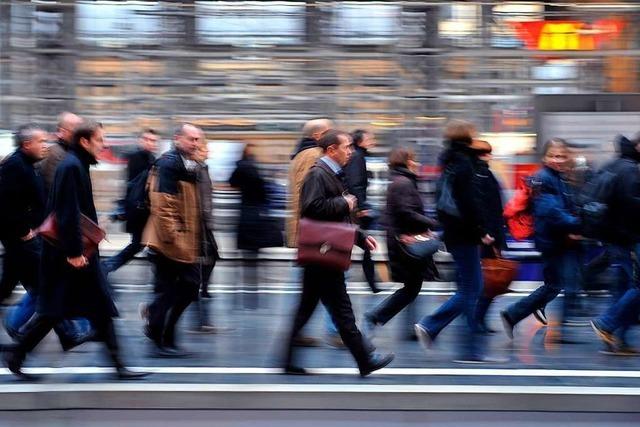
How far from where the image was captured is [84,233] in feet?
21.1

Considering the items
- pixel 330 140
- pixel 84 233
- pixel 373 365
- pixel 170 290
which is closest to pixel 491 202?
pixel 330 140

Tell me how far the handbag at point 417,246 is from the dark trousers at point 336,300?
1.00 metres

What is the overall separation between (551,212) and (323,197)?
2042 millimetres

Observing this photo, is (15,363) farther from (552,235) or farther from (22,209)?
(552,235)

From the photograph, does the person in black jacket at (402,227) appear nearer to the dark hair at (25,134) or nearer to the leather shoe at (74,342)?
the leather shoe at (74,342)

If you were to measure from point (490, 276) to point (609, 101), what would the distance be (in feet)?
22.6

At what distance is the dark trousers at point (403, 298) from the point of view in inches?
299

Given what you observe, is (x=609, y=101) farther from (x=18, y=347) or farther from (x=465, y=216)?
(x=18, y=347)

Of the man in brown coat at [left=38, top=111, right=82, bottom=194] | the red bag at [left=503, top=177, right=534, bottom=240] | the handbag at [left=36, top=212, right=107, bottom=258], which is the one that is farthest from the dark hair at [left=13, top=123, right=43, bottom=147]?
the red bag at [left=503, top=177, right=534, bottom=240]

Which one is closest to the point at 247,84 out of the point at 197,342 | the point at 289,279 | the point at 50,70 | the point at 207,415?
the point at 50,70

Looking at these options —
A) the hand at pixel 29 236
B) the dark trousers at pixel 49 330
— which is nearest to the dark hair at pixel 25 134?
the hand at pixel 29 236

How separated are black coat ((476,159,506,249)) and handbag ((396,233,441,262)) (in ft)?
1.38

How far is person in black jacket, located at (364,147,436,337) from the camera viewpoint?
24.7ft

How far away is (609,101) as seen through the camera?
1387 cm
